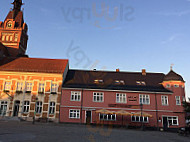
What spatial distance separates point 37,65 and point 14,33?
50.8ft

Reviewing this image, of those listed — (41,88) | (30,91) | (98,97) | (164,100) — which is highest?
(41,88)

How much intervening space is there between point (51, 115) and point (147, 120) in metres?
16.4

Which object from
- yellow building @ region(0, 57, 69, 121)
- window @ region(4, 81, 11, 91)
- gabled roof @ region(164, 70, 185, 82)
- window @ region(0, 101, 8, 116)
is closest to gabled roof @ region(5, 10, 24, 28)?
yellow building @ region(0, 57, 69, 121)

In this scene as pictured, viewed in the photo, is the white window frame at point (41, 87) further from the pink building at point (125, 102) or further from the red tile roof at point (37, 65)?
the pink building at point (125, 102)

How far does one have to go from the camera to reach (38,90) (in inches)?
1200

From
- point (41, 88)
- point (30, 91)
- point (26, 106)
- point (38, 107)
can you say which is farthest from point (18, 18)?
point (38, 107)

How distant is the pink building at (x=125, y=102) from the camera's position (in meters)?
29.1

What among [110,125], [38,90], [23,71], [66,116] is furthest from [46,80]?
[110,125]

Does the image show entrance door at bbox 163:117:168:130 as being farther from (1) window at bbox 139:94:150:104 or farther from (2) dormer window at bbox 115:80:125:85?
(2) dormer window at bbox 115:80:125:85

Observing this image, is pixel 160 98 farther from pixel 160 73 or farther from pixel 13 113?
pixel 13 113

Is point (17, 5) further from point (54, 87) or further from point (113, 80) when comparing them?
point (113, 80)

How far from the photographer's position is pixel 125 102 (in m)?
30.0

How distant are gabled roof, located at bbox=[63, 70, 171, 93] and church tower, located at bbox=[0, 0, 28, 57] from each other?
16256 mm

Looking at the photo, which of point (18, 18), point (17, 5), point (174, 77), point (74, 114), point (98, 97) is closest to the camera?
point (74, 114)
